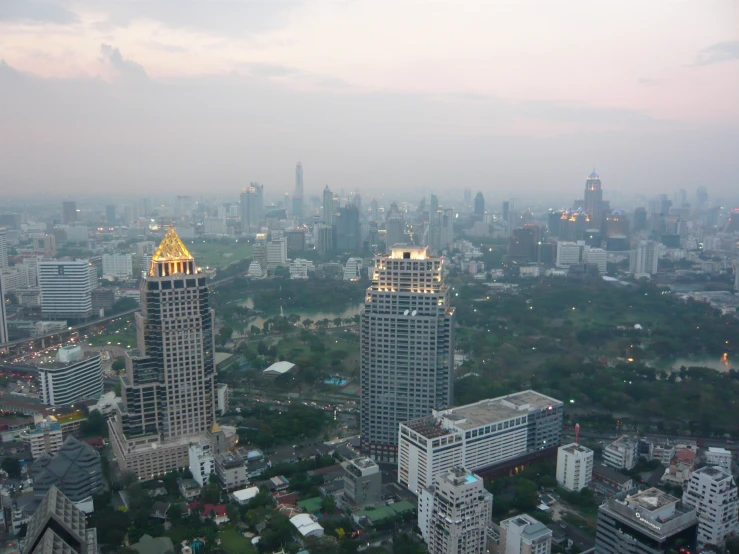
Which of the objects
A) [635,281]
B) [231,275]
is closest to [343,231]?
[231,275]

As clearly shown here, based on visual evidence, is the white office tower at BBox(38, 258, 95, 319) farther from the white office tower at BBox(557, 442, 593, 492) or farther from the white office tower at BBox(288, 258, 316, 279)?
the white office tower at BBox(557, 442, 593, 492)

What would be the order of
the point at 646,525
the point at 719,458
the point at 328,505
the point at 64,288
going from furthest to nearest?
1. the point at 64,288
2. the point at 719,458
3. the point at 328,505
4. the point at 646,525

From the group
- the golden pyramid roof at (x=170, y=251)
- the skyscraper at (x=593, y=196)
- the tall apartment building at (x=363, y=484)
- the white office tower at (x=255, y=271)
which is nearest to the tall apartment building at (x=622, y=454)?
the tall apartment building at (x=363, y=484)

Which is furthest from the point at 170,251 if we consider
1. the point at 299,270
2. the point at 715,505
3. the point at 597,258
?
the point at 597,258

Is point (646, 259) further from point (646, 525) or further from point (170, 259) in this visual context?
point (170, 259)

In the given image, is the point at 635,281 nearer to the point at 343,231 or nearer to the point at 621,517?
the point at 343,231

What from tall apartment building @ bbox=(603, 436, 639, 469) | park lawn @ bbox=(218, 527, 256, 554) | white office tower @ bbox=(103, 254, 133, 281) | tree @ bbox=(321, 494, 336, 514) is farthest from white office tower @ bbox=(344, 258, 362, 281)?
park lawn @ bbox=(218, 527, 256, 554)
